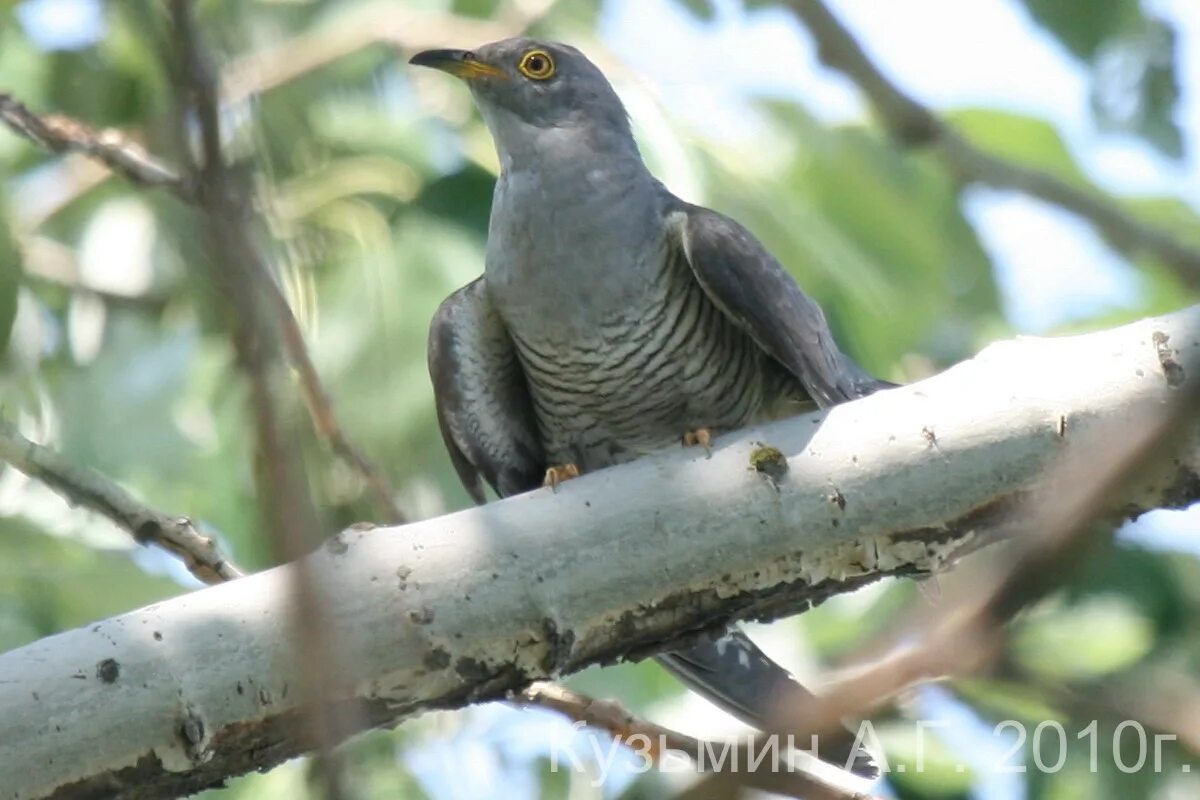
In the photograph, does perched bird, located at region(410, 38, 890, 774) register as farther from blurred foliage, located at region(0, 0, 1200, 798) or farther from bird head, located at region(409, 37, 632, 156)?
blurred foliage, located at region(0, 0, 1200, 798)

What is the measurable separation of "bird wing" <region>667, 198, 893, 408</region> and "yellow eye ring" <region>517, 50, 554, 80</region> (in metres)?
0.72

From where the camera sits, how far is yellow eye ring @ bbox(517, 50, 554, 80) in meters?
3.78

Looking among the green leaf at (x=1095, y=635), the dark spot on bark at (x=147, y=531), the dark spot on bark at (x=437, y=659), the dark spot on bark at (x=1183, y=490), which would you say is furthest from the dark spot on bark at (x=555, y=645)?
the green leaf at (x=1095, y=635)

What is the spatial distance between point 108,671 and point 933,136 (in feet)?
7.99

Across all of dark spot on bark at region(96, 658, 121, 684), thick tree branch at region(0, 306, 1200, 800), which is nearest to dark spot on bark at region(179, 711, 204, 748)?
thick tree branch at region(0, 306, 1200, 800)

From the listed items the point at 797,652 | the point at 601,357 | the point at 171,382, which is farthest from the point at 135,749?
the point at 797,652

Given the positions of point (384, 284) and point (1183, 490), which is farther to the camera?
point (384, 284)

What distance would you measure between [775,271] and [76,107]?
1.88m

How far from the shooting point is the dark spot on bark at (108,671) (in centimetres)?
197

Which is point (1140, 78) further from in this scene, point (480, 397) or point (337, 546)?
point (337, 546)

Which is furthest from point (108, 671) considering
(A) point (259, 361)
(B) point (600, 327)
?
(B) point (600, 327)

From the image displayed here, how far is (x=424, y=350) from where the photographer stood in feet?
14.1

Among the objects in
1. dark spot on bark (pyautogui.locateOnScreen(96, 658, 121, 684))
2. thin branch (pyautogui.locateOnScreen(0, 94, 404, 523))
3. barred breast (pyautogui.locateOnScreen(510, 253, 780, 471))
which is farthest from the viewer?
barred breast (pyautogui.locateOnScreen(510, 253, 780, 471))

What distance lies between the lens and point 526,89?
3764 millimetres
